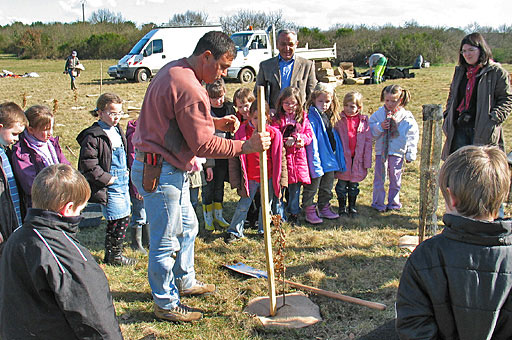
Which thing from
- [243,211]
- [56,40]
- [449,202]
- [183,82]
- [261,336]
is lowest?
[261,336]

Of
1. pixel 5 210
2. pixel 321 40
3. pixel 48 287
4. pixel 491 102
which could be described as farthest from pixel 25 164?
pixel 321 40

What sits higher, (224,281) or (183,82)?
(183,82)

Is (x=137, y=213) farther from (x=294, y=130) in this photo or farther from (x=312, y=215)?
(x=312, y=215)

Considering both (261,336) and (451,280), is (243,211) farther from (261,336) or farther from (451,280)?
(451,280)

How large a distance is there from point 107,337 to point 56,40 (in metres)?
47.4

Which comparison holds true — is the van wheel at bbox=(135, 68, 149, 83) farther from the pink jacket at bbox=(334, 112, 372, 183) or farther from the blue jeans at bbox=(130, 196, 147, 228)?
the blue jeans at bbox=(130, 196, 147, 228)

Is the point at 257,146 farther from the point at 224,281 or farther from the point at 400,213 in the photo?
the point at 400,213

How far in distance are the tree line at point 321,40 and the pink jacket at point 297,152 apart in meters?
18.3

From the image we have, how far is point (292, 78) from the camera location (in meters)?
5.50

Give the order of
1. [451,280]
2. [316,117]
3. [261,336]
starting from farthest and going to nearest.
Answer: [316,117], [261,336], [451,280]

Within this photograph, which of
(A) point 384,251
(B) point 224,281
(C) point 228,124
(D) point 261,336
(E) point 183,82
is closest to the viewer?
(E) point 183,82

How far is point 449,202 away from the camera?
1.83 m

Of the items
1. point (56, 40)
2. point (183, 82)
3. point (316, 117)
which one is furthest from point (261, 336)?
point (56, 40)

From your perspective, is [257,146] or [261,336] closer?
[257,146]
